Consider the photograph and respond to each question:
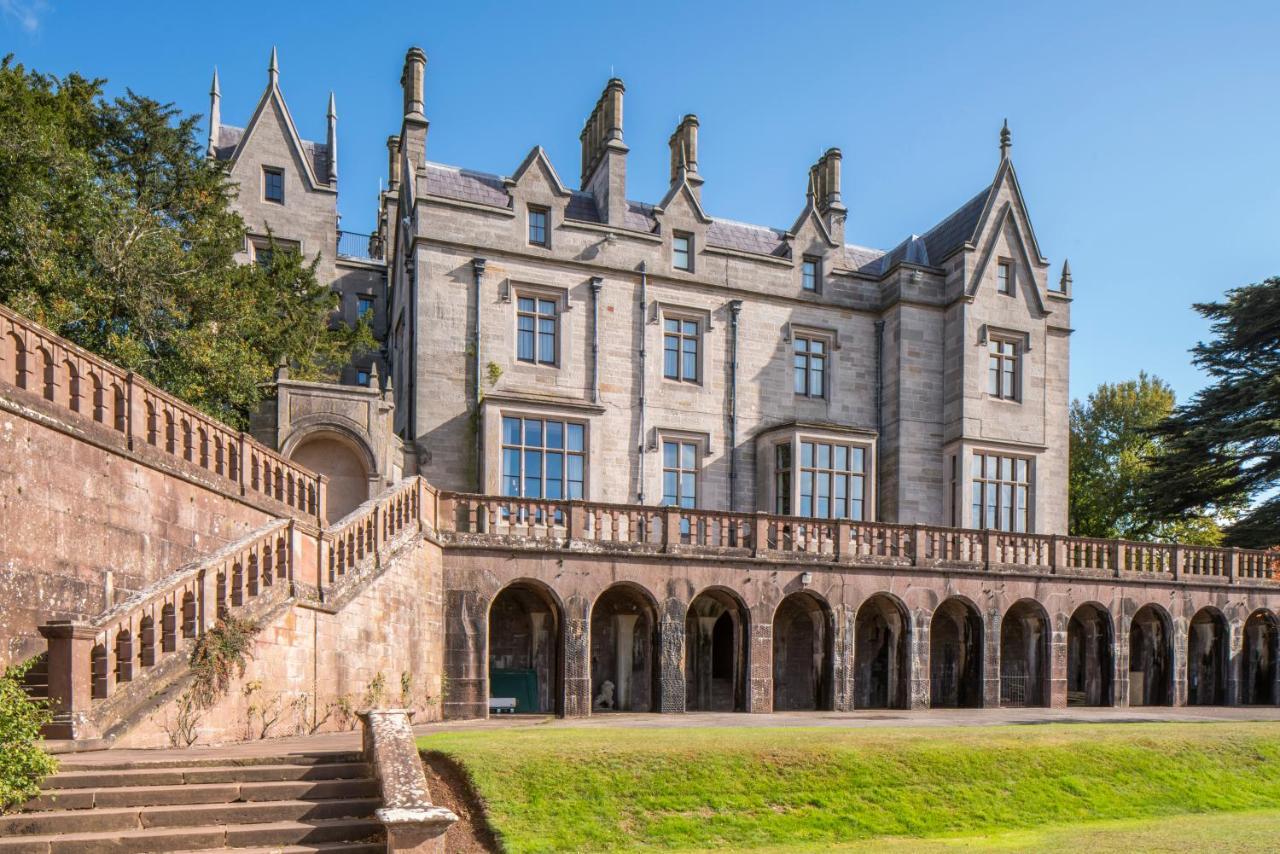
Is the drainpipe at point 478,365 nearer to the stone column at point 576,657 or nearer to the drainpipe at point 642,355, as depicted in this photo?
the drainpipe at point 642,355

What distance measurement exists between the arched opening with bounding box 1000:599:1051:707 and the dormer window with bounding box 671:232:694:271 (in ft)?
44.9

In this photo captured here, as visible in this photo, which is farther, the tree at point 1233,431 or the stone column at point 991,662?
the tree at point 1233,431

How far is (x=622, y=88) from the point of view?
31.9 meters

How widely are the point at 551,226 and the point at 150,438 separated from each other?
53.3 ft

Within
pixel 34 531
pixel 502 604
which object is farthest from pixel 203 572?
pixel 502 604

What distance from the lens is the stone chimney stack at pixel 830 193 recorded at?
116 ft

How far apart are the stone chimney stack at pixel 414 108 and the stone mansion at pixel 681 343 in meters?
0.07

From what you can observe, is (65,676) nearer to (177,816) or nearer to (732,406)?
(177,816)

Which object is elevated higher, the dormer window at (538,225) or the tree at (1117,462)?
the dormer window at (538,225)

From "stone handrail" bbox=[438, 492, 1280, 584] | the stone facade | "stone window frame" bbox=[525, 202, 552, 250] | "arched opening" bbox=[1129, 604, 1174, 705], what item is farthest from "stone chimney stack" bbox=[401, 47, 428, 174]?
"arched opening" bbox=[1129, 604, 1174, 705]

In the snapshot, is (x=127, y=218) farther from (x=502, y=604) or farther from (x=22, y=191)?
(x=502, y=604)

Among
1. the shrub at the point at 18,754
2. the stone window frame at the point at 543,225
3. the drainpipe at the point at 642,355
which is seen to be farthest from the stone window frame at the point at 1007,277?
the shrub at the point at 18,754

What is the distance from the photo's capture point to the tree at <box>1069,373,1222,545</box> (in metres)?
51.4

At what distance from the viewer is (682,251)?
105ft
